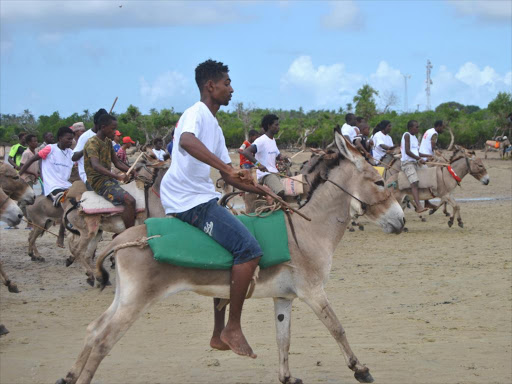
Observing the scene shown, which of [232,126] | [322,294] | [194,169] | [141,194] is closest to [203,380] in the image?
[322,294]

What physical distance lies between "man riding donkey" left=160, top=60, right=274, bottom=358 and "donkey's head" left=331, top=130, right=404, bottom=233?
1246 mm

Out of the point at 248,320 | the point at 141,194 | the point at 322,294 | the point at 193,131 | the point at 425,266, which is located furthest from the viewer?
the point at 425,266

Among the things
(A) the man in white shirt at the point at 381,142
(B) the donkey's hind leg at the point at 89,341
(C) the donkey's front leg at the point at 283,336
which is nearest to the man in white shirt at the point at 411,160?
(A) the man in white shirt at the point at 381,142

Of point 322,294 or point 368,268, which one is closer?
point 322,294

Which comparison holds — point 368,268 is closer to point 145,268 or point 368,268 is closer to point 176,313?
point 176,313

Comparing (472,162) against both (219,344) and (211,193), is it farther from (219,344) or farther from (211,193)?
(211,193)

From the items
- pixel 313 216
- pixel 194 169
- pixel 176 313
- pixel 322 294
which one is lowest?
pixel 176 313

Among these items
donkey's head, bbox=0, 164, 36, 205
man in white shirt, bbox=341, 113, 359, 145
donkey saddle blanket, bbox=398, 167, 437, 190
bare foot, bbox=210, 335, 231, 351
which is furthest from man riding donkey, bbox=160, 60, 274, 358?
donkey saddle blanket, bbox=398, 167, 437, 190

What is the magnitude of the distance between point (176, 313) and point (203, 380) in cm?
300

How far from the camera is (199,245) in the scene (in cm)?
552

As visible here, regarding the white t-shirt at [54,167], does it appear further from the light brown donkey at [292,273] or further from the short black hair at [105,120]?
the light brown donkey at [292,273]

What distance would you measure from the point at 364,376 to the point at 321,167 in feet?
6.48

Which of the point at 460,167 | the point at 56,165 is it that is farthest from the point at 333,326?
the point at 460,167

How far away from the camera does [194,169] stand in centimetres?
555
